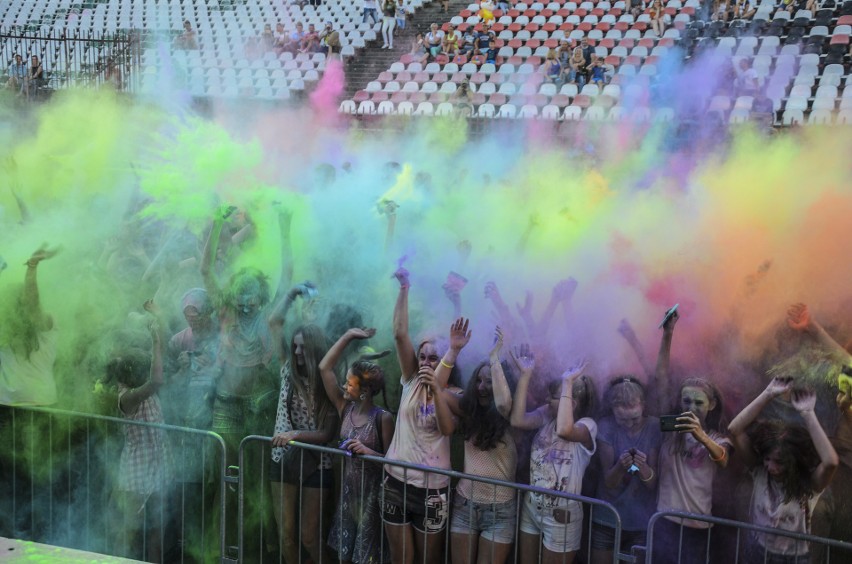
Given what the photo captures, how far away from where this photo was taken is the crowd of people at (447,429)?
12.5ft

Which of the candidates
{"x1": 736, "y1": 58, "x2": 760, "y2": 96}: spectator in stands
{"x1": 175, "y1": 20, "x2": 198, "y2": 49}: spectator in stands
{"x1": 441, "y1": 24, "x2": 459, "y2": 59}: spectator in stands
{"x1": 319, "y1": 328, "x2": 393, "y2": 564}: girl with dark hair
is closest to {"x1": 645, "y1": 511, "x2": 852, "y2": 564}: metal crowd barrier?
{"x1": 319, "y1": 328, "x2": 393, "y2": 564}: girl with dark hair

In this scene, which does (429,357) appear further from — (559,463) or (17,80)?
(17,80)

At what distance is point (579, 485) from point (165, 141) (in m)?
4.04

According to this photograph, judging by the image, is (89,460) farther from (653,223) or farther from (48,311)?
(653,223)

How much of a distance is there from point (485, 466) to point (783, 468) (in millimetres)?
1210

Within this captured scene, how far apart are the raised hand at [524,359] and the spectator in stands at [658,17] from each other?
24.7ft

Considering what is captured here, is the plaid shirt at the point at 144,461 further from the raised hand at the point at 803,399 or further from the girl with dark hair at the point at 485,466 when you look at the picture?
the raised hand at the point at 803,399

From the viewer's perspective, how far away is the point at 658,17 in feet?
36.7

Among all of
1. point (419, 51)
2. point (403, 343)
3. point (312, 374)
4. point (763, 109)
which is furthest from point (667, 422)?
point (419, 51)

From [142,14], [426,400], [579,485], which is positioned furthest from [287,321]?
[142,14]

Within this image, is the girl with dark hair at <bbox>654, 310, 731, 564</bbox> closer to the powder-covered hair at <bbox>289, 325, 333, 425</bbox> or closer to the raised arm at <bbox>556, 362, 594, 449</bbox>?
the raised arm at <bbox>556, 362, 594, 449</bbox>

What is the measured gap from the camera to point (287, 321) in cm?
471

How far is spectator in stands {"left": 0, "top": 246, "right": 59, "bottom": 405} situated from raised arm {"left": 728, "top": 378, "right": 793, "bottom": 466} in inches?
133

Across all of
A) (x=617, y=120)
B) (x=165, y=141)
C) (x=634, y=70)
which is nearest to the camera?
(x=165, y=141)
